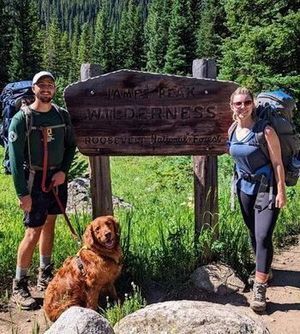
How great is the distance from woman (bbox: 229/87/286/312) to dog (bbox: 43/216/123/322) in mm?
1209

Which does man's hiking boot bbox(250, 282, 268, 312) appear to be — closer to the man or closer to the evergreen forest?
the man

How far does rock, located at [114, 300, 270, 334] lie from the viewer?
3.39m

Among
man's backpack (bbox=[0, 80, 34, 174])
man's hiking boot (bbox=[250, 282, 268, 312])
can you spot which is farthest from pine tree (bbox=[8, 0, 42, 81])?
man's hiking boot (bbox=[250, 282, 268, 312])

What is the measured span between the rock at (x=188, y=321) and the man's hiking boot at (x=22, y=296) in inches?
44.7

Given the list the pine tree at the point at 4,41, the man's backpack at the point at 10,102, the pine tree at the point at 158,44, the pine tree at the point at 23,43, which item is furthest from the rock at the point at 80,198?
the pine tree at the point at 158,44

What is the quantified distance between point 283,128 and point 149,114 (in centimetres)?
133

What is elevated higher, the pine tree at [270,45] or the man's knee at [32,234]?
the pine tree at [270,45]

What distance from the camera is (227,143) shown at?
466 centimetres

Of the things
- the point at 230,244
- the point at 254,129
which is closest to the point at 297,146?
the point at 254,129

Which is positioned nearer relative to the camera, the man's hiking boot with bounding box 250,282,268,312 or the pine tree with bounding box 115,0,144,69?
the man's hiking boot with bounding box 250,282,268,312

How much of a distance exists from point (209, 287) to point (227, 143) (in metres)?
1.37

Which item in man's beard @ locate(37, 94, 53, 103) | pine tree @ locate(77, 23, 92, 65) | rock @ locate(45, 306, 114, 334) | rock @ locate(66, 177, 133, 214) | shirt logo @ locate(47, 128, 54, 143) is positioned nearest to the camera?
rock @ locate(45, 306, 114, 334)

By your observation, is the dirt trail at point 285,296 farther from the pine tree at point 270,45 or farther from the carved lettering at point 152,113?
the pine tree at point 270,45

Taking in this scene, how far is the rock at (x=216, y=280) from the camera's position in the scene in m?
4.76
